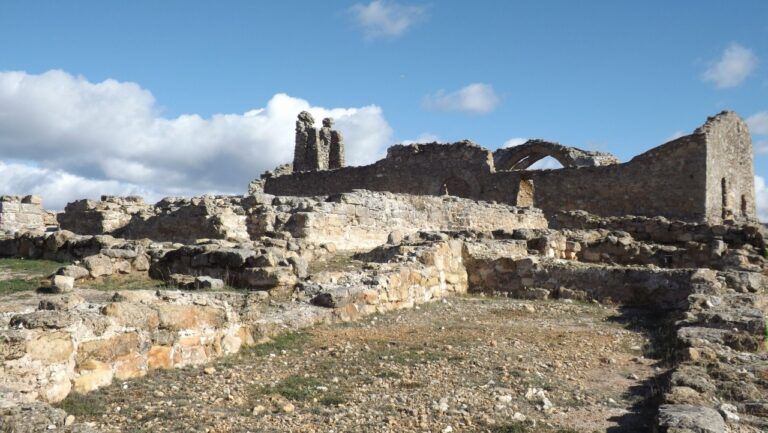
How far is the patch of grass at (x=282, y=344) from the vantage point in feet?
21.0

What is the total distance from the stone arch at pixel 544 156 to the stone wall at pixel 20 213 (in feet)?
62.5

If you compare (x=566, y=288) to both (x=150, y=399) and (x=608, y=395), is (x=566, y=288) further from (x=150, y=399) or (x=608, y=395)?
(x=150, y=399)

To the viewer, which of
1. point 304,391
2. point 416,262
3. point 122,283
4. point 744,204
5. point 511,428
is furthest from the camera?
point 744,204

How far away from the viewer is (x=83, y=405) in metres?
4.54

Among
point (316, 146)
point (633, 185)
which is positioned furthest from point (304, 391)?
point (316, 146)

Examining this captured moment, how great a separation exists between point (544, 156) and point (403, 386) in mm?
25522

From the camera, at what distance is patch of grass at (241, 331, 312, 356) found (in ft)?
21.0

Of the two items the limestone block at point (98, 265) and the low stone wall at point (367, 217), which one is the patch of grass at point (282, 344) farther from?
the low stone wall at point (367, 217)

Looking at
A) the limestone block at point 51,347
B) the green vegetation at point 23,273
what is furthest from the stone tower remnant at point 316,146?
the limestone block at point 51,347

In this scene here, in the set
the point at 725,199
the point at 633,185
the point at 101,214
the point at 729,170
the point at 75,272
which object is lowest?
the point at 75,272

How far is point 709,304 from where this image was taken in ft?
27.2

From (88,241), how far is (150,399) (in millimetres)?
9755

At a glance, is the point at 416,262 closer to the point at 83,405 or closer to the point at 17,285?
the point at 17,285

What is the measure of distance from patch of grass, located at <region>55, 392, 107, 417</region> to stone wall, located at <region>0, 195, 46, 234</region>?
16772mm
